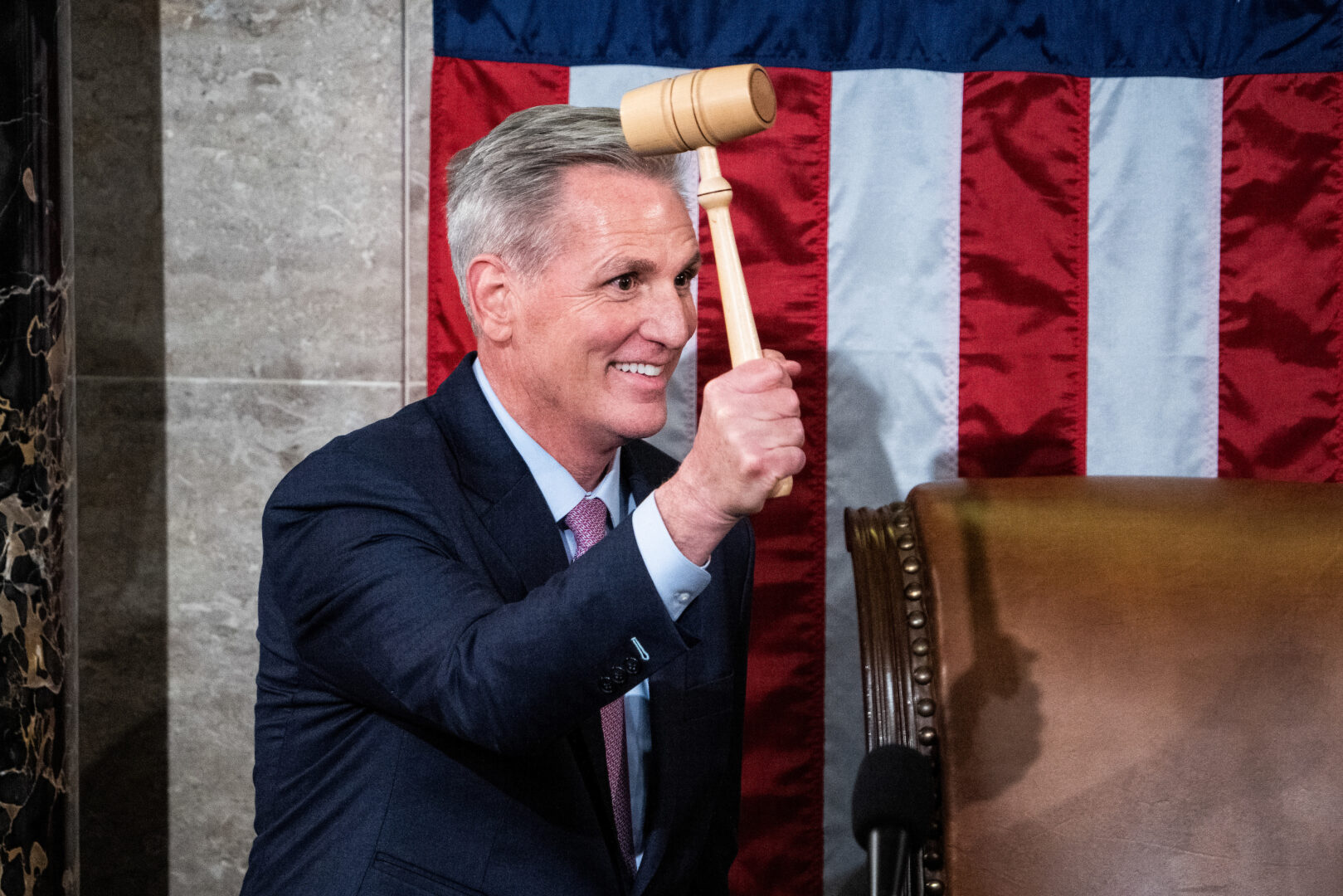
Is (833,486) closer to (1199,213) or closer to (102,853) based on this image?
(1199,213)

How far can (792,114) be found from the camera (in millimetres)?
2281

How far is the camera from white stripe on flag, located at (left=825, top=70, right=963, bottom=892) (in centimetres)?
230

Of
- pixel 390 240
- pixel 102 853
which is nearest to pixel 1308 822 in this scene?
pixel 390 240

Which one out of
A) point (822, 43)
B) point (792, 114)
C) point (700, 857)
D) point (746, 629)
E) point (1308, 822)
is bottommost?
point (700, 857)

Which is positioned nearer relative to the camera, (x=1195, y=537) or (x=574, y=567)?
(x=574, y=567)

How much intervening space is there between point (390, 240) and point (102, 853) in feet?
4.93

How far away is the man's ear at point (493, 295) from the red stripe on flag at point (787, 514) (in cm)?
70

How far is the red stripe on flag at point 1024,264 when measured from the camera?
229cm

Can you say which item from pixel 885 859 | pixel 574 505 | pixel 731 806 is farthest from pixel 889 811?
pixel 731 806

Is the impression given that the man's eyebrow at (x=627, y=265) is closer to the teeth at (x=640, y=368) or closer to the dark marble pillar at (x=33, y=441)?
the teeth at (x=640, y=368)

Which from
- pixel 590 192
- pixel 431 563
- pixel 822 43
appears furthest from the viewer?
pixel 822 43

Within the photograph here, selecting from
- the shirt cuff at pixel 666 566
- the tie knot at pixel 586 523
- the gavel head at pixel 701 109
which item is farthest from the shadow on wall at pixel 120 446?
the shirt cuff at pixel 666 566

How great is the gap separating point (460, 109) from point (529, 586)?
1185 millimetres

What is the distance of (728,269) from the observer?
1158mm
